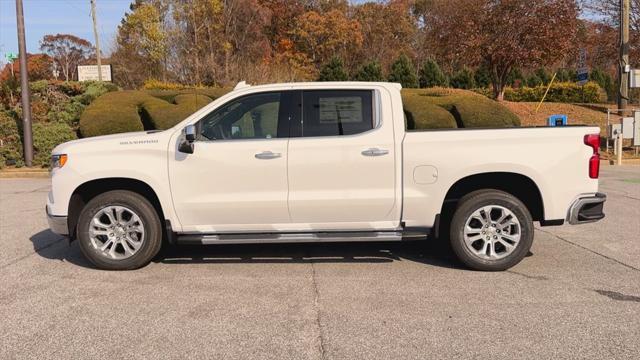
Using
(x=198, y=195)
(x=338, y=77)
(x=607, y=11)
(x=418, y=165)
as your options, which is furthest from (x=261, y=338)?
(x=607, y=11)

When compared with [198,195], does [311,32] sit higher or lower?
higher

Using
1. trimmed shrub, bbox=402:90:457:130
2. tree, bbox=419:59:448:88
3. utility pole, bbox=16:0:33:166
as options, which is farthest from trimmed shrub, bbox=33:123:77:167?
tree, bbox=419:59:448:88

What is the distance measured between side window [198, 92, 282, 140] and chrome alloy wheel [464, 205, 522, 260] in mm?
2150

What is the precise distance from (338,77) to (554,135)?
2386 cm

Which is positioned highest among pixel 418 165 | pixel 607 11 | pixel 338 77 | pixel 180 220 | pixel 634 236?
pixel 607 11

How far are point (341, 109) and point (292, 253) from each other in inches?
72.0

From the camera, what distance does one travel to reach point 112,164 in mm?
5488

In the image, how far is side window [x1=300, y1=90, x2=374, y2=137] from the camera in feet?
18.1

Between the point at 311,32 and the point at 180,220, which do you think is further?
the point at 311,32

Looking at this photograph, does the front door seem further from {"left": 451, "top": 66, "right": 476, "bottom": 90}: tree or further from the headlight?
{"left": 451, "top": 66, "right": 476, "bottom": 90}: tree

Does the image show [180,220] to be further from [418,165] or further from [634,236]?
[634,236]

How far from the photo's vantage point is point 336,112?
560 centimetres

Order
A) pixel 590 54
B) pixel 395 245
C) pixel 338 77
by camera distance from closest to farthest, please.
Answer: pixel 395 245, pixel 338 77, pixel 590 54

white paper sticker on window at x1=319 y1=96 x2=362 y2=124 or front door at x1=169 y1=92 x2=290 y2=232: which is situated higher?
white paper sticker on window at x1=319 y1=96 x2=362 y2=124
